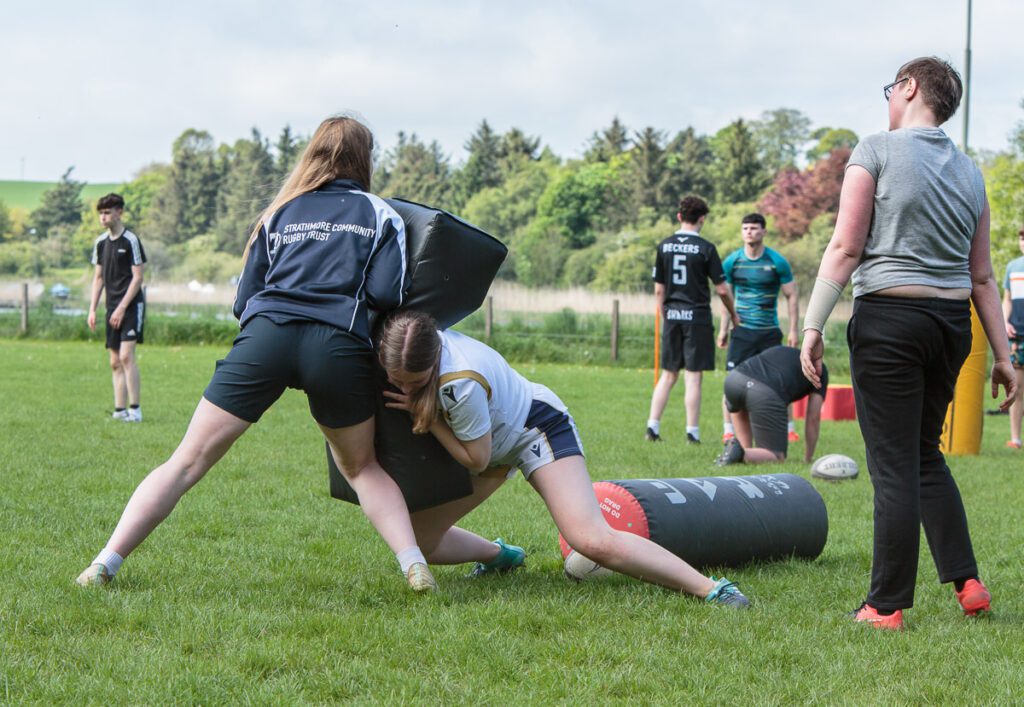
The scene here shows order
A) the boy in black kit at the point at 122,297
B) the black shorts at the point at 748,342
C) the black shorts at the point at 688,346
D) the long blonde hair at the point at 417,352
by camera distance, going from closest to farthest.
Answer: the long blonde hair at the point at 417,352, the black shorts at the point at 748,342, the black shorts at the point at 688,346, the boy in black kit at the point at 122,297

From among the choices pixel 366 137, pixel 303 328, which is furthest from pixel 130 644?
pixel 366 137

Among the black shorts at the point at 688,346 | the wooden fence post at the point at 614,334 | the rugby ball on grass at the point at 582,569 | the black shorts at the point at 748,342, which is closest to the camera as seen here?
the rugby ball on grass at the point at 582,569

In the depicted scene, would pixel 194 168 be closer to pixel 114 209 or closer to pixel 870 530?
pixel 114 209

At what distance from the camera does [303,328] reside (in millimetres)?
4328

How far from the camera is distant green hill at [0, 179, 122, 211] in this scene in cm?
11479

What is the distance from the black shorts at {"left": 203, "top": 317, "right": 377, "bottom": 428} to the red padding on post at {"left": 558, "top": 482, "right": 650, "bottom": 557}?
4.20 ft

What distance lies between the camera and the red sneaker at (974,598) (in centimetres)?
447

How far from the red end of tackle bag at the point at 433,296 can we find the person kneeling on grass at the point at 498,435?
106mm

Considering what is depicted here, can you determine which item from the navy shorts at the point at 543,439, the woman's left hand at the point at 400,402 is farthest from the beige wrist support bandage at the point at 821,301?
the woman's left hand at the point at 400,402

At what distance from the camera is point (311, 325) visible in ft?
14.2

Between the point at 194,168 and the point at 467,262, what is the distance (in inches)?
3571

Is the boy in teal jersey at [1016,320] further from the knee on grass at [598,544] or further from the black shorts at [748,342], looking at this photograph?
the knee on grass at [598,544]

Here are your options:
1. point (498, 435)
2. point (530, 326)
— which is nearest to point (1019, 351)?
point (498, 435)

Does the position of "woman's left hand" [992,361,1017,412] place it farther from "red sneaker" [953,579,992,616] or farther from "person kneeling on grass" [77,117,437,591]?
"person kneeling on grass" [77,117,437,591]
